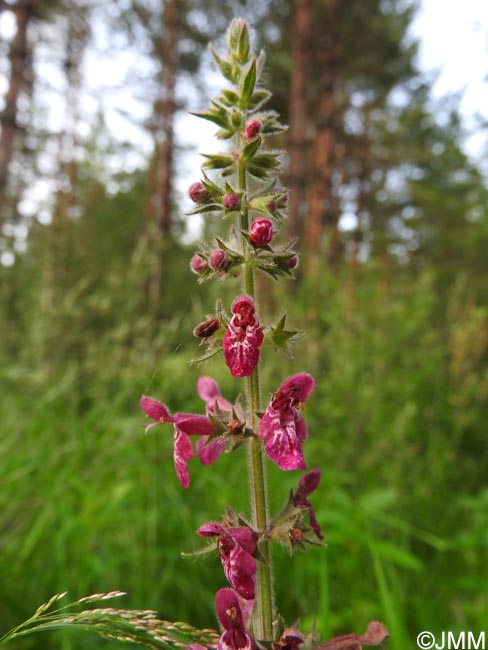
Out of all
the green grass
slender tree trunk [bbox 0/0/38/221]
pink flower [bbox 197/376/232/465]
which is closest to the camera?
pink flower [bbox 197/376/232/465]

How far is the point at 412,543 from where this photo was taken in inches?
147

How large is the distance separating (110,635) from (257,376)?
58 centimetres

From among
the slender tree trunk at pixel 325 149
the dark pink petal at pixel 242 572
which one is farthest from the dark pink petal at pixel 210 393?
the slender tree trunk at pixel 325 149

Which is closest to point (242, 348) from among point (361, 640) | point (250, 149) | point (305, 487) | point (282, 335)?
point (282, 335)

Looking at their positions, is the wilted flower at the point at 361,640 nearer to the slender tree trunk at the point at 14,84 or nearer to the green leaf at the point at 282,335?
the green leaf at the point at 282,335

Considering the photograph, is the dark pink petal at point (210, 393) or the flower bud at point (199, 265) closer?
the flower bud at point (199, 265)

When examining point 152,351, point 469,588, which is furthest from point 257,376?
point 469,588

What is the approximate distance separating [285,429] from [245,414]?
0.19 metres

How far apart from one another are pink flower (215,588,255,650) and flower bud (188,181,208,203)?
846mm

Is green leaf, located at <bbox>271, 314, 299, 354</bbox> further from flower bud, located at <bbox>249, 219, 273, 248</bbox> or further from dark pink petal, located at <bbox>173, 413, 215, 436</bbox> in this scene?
dark pink petal, located at <bbox>173, 413, 215, 436</bbox>

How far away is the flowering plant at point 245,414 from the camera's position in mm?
1060

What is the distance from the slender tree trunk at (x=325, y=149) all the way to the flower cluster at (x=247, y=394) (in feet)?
36.3

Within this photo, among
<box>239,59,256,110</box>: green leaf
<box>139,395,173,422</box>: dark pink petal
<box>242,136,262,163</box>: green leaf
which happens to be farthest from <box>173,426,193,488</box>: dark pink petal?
<box>239,59,256,110</box>: green leaf

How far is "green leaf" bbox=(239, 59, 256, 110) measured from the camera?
53.9 inches
